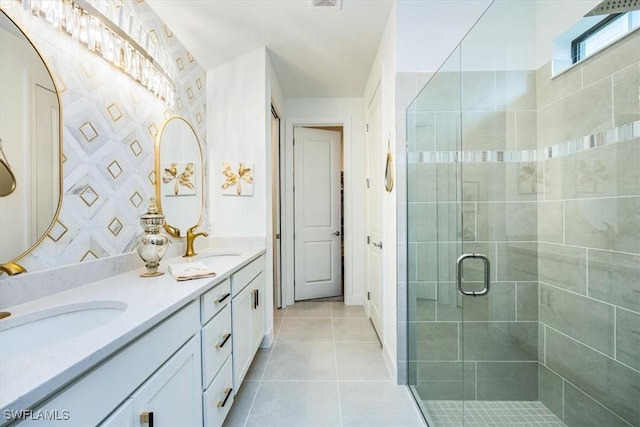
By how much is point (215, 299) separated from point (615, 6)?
6.82ft

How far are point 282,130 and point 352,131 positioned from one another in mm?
888

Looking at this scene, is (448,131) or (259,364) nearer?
(448,131)

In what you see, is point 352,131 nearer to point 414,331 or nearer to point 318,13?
point 318,13

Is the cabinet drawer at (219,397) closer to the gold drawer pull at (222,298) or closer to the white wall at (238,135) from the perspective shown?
the gold drawer pull at (222,298)

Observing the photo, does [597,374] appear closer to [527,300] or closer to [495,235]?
[527,300]

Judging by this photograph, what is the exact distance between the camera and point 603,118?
3.92 feet

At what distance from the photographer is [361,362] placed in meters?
2.22

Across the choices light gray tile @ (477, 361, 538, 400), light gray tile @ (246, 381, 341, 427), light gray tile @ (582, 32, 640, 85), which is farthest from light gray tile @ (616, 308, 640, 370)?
light gray tile @ (246, 381, 341, 427)

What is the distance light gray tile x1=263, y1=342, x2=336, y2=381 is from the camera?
2.04m

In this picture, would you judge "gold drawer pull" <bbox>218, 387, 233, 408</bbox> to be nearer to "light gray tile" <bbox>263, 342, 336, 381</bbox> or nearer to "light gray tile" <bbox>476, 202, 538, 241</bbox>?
"light gray tile" <bbox>263, 342, 336, 381</bbox>

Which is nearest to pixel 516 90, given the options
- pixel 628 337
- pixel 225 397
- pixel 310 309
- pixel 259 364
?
pixel 628 337

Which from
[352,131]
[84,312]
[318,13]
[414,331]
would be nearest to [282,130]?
[352,131]

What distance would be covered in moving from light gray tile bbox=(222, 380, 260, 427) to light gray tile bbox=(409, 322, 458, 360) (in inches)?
43.4

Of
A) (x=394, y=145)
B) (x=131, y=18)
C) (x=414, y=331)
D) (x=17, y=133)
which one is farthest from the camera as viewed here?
Result: (x=394, y=145)
